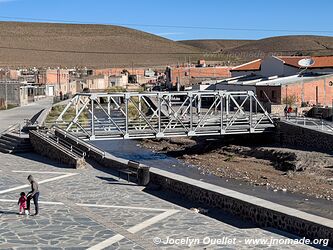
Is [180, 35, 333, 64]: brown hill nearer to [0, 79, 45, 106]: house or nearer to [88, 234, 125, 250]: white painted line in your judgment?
[0, 79, 45, 106]: house

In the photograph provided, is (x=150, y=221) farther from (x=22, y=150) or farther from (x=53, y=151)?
(x=22, y=150)

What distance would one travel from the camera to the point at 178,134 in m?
27.9

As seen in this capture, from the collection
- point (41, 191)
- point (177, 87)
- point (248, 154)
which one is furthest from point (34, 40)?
point (41, 191)

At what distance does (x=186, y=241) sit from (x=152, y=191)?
4881mm

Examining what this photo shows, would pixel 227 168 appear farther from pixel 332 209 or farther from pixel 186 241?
pixel 186 241

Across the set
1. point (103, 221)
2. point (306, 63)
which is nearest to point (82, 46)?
point (306, 63)

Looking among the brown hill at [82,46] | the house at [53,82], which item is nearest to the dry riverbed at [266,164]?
the house at [53,82]

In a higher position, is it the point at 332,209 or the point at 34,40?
the point at 34,40

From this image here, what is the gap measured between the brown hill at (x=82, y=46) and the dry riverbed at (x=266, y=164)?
93.4 metres

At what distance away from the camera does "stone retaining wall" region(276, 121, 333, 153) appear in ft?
93.4

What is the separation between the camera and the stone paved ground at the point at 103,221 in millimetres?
11383

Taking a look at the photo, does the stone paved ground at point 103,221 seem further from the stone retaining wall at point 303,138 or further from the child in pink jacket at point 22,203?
the stone retaining wall at point 303,138

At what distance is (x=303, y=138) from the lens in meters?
30.5

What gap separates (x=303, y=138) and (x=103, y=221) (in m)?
19.4
